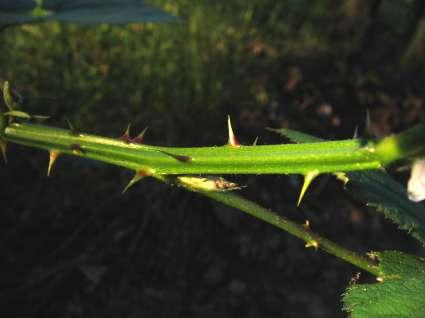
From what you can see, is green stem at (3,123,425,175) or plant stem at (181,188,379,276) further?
plant stem at (181,188,379,276)

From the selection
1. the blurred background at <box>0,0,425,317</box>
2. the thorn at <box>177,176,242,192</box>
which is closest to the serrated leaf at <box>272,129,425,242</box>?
the thorn at <box>177,176,242,192</box>

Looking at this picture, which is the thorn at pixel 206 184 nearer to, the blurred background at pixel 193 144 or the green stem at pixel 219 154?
the green stem at pixel 219 154

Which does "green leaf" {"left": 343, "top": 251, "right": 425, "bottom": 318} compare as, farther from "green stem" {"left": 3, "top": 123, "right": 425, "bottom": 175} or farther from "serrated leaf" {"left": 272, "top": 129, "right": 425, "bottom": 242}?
"green stem" {"left": 3, "top": 123, "right": 425, "bottom": 175}

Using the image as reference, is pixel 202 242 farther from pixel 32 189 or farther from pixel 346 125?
pixel 346 125

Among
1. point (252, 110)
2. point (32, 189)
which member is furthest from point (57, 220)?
point (252, 110)

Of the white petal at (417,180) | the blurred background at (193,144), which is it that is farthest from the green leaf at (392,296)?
the blurred background at (193,144)
